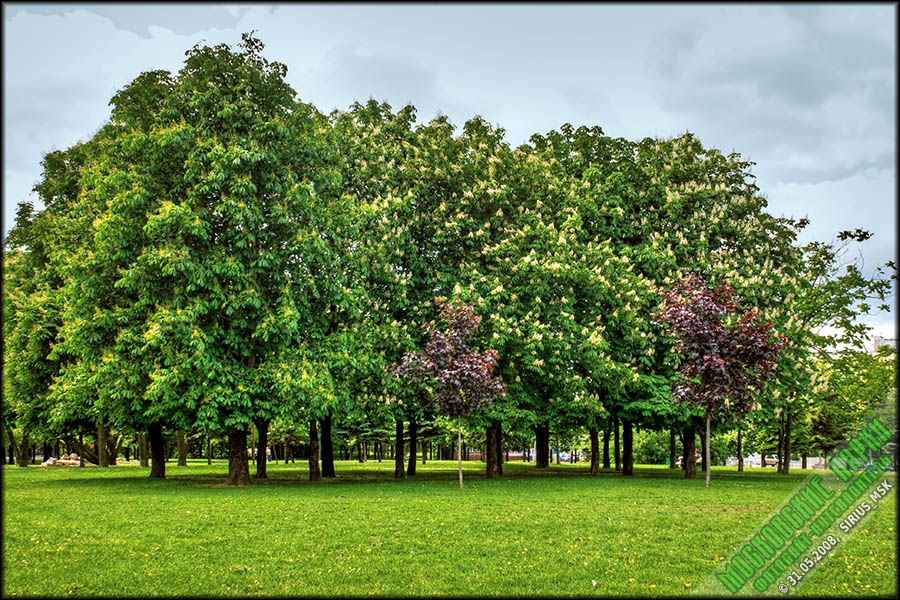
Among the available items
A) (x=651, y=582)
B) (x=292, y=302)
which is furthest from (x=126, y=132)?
(x=651, y=582)

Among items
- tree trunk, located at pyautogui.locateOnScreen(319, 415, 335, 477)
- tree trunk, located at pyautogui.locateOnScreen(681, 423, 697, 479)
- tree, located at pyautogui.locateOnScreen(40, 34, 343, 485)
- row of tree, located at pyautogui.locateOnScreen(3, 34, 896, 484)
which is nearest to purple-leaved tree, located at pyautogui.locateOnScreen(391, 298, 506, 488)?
row of tree, located at pyautogui.locateOnScreen(3, 34, 896, 484)

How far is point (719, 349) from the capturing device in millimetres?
19391

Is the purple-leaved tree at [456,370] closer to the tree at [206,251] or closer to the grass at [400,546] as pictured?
the grass at [400,546]

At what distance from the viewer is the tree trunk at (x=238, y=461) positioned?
23.1 meters

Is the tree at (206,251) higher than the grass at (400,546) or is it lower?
higher

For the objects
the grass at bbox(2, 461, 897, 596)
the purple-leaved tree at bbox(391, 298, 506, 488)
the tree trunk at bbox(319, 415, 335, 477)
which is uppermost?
the purple-leaved tree at bbox(391, 298, 506, 488)

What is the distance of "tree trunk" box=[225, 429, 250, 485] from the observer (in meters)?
23.1

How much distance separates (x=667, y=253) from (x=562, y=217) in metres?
4.44

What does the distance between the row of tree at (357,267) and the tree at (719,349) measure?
0.93 m

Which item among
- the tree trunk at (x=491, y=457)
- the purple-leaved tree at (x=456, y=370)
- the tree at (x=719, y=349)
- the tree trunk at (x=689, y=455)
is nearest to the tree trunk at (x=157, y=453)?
the tree trunk at (x=491, y=457)

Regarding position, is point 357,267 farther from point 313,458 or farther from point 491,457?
point 491,457

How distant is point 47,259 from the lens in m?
30.9

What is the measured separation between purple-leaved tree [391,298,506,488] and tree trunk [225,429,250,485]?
22.3 feet

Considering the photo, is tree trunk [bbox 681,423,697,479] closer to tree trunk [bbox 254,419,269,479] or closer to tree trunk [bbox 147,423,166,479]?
tree trunk [bbox 254,419,269,479]
